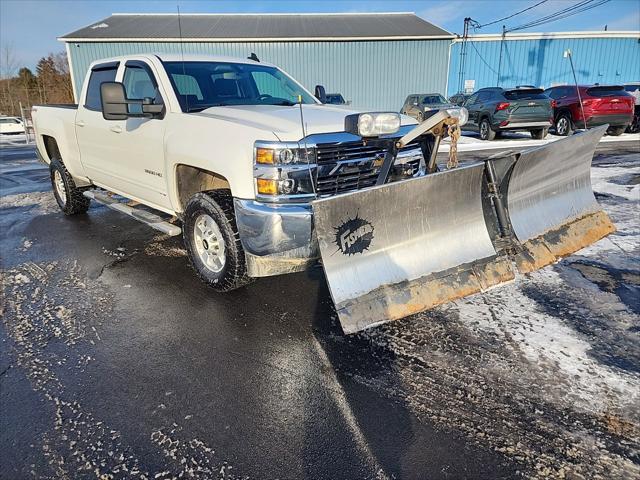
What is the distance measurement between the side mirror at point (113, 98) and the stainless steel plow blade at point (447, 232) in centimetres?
242

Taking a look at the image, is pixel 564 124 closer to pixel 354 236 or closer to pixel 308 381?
pixel 354 236

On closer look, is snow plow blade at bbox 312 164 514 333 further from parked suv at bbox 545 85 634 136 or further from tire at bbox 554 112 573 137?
tire at bbox 554 112 573 137

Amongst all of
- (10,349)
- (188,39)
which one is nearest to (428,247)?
(10,349)

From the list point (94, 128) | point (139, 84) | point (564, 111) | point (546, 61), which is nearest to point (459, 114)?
point (139, 84)

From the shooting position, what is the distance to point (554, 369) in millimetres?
2828

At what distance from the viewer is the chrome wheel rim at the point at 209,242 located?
3.86 m

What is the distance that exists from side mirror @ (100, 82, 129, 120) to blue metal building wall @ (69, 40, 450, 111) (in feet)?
75.2

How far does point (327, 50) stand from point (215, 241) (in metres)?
24.8

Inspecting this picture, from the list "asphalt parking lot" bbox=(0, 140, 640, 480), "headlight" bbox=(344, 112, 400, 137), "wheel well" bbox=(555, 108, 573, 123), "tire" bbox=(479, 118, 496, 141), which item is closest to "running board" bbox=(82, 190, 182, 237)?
"asphalt parking lot" bbox=(0, 140, 640, 480)

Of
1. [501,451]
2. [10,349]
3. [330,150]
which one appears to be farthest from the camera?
[330,150]

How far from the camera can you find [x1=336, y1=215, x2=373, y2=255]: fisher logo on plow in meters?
3.04

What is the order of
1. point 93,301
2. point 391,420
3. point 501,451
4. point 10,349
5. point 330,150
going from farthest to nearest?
point 93,301, point 330,150, point 10,349, point 391,420, point 501,451

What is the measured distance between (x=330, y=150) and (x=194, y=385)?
6.22 feet

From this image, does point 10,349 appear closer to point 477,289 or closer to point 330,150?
point 330,150
